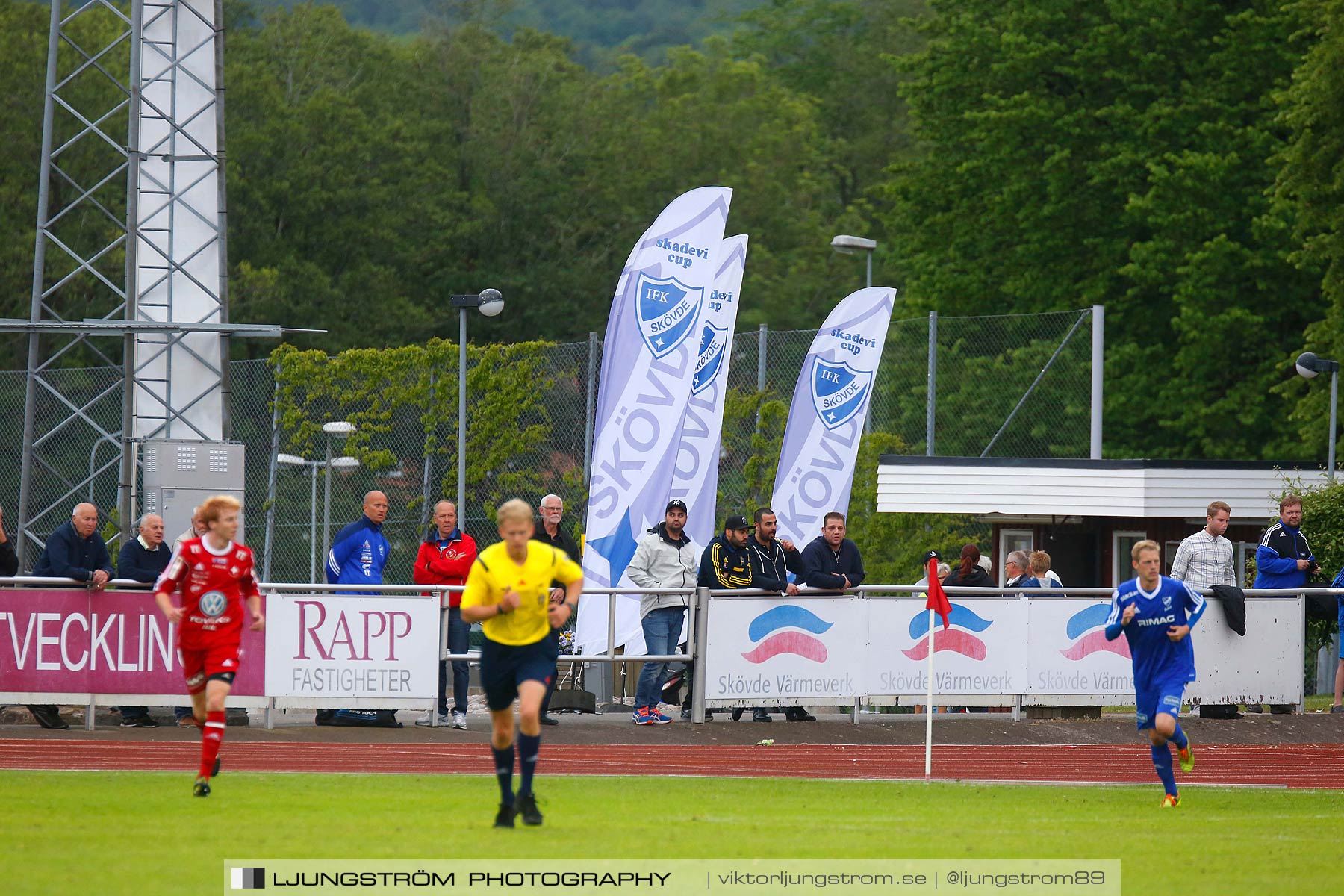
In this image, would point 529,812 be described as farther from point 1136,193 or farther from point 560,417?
point 1136,193

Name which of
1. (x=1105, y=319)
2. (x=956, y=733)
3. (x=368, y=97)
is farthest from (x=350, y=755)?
(x=368, y=97)

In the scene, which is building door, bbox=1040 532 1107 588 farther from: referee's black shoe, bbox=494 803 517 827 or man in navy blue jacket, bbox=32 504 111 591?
referee's black shoe, bbox=494 803 517 827

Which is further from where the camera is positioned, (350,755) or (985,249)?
(985,249)

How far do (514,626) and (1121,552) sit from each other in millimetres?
19286

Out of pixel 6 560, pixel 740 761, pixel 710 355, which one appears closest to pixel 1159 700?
pixel 740 761

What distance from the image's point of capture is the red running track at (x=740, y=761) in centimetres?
1441

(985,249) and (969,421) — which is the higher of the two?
(985,249)

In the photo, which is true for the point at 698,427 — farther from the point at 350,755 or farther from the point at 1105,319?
the point at 1105,319

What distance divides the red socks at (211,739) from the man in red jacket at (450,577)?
5.01 meters

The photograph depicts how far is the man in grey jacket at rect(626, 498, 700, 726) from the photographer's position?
17438 millimetres

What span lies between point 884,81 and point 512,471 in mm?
42315

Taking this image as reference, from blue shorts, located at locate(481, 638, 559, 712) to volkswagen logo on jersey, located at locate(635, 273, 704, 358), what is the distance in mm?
10310

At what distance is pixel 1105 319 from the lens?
134 ft

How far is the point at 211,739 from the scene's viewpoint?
11844mm
